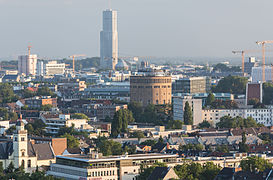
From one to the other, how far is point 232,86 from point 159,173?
9991 cm

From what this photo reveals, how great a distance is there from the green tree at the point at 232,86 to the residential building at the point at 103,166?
291 feet

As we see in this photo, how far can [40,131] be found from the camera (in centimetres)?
9681

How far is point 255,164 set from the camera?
64.3 m

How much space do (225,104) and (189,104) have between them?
36.9ft

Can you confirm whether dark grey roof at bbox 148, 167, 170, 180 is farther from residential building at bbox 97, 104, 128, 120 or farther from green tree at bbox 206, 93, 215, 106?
green tree at bbox 206, 93, 215, 106

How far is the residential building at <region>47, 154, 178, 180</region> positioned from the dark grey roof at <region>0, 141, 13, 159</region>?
727 centimetres

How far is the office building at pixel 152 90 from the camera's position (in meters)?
132

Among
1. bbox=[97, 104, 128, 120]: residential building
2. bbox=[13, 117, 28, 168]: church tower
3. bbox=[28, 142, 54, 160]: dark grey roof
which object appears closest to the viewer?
bbox=[13, 117, 28, 168]: church tower

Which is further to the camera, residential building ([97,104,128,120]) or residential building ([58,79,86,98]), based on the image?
residential building ([58,79,86,98])

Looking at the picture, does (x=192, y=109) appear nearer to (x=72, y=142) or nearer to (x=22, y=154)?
(x=72, y=142)

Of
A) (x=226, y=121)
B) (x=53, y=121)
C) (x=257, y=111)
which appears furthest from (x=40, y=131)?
(x=257, y=111)

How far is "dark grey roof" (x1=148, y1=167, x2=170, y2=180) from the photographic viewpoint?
58844mm

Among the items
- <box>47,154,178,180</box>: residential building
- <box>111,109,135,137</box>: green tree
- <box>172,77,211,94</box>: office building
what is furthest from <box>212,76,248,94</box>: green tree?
<box>47,154,178,180</box>: residential building

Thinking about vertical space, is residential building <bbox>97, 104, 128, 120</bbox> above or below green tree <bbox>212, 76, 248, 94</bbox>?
below
